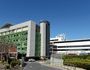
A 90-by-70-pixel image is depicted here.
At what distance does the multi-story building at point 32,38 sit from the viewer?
11569 cm

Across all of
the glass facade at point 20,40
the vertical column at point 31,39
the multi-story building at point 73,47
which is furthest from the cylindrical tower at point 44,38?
the multi-story building at point 73,47

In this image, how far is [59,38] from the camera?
173m

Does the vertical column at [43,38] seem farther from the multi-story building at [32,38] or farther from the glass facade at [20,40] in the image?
the glass facade at [20,40]

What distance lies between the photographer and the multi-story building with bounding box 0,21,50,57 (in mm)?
115688

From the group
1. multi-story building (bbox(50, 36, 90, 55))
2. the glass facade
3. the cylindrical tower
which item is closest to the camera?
the glass facade

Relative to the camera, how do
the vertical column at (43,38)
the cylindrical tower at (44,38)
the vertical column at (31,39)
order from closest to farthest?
the vertical column at (31,39), the vertical column at (43,38), the cylindrical tower at (44,38)

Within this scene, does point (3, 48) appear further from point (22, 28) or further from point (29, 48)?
point (22, 28)

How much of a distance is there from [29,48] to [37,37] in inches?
424

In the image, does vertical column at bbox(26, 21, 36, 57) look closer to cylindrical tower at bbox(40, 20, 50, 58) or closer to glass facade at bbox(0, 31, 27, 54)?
glass facade at bbox(0, 31, 27, 54)

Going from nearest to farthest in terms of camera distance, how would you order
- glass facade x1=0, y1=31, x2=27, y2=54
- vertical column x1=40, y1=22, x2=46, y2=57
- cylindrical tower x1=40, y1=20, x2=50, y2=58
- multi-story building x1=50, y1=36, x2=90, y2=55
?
glass facade x1=0, y1=31, x2=27, y2=54 → vertical column x1=40, y1=22, x2=46, y2=57 → cylindrical tower x1=40, y1=20, x2=50, y2=58 → multi-story building x1=50, y1=36, x2=90, y2=55

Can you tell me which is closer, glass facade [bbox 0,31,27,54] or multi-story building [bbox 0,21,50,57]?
multi-story building [bbox 0,21,50,57]

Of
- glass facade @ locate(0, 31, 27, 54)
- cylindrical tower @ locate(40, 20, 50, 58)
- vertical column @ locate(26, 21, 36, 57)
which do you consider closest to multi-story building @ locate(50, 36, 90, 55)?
cylindrical tower @ locate(40, 20, 50, 58)

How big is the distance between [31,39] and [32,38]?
1.10 meters

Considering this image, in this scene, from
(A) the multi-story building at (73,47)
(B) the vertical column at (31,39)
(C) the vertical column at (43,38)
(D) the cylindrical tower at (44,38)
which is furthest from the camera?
(A) the multi-story building at (73,47)
